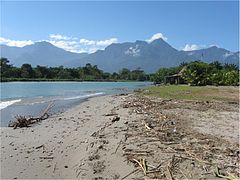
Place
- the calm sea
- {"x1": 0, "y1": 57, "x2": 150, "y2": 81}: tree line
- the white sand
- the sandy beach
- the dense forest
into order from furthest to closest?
{"x1": 0, "y1": 57, "x2": 150, "y2": 81}: tree line < the dense forest < the calm sea < the white sand < the sandy beach

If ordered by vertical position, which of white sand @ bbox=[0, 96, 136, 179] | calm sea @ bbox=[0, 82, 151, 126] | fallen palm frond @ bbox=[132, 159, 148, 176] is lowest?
calm sea @ bbox=[0, 82, 151, 126]

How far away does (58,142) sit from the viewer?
10.7m

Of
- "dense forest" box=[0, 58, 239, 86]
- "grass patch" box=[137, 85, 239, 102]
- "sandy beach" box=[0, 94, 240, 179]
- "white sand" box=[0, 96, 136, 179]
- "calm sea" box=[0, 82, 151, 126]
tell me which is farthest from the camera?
"dense forest" box=[0, 58, 239, 86]

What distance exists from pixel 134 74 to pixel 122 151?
19115 cm

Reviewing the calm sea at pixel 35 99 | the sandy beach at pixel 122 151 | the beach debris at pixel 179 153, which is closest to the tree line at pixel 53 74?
the calm sea at pixel 35 99

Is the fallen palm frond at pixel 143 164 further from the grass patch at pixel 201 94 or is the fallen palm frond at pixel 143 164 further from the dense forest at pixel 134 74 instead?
the dense forest at pixel 134 74

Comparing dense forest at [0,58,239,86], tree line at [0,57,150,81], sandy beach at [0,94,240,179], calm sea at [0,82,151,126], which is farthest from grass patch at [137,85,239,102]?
tree line at [0,57,150,81]

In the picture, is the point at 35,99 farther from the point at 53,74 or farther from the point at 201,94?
the point at 53,74

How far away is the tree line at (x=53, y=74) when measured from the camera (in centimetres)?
12962

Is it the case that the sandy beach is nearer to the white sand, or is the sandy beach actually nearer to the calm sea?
the white sand

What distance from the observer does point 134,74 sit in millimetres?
199250

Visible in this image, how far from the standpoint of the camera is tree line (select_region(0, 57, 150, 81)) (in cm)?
12962

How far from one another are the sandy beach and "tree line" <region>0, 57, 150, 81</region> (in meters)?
Answer: 111

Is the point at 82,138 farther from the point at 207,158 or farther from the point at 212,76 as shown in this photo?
the point at 212,76
